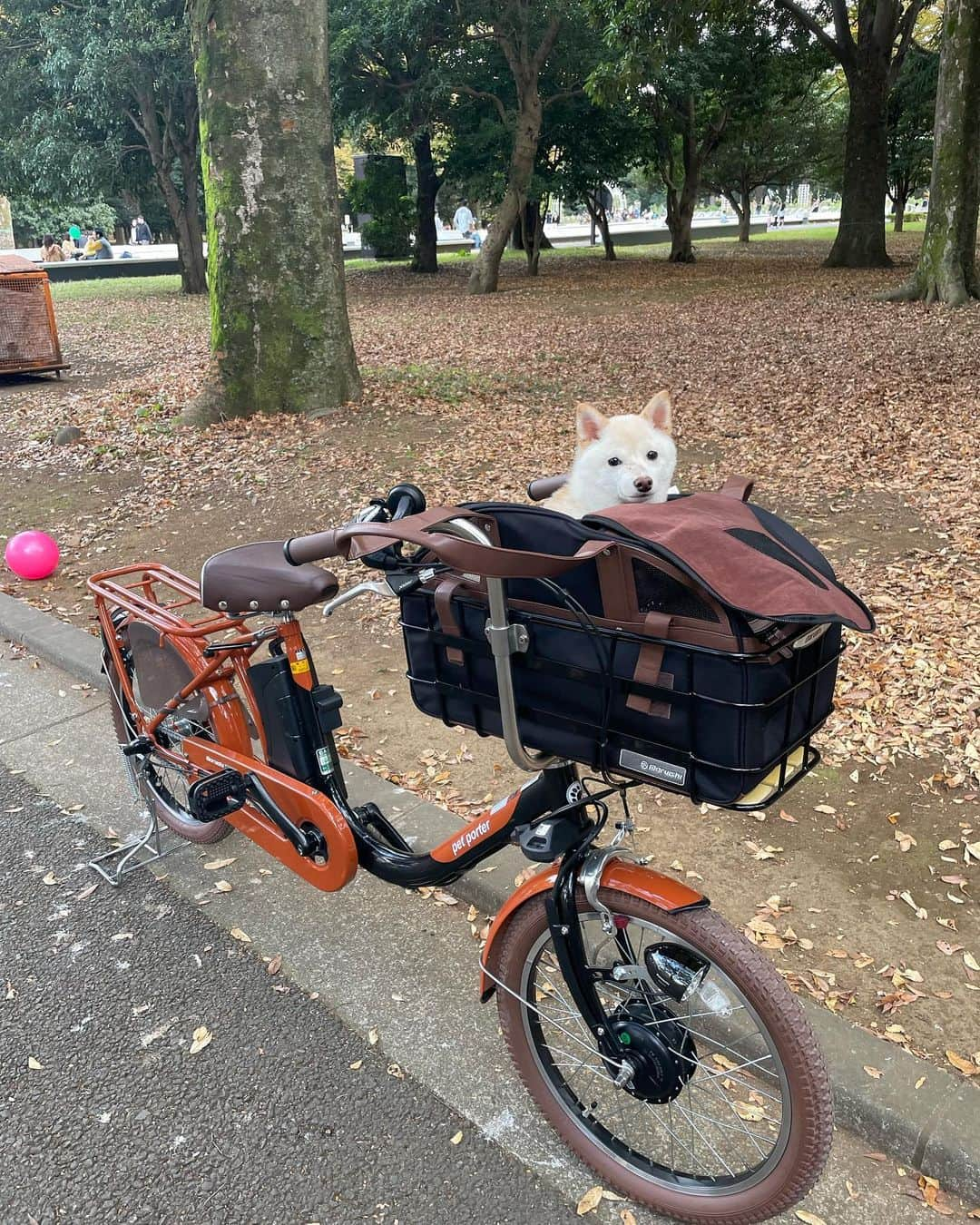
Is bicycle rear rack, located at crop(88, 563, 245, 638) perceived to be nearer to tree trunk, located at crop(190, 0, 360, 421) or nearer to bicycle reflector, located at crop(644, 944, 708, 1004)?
bicycle reflector, located at crop(644, 944, 708, 1004)

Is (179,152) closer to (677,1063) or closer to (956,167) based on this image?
(956,167)

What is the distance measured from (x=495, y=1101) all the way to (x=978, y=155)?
56.6 feet

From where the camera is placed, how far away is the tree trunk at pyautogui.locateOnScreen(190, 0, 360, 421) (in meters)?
8.47

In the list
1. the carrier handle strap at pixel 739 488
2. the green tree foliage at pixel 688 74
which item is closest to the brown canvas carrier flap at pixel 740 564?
the carrier handle strap at pixel 739 488

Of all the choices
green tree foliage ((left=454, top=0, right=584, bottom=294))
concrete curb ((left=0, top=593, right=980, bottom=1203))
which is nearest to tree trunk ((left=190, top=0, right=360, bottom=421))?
concrete curb ((left=0, top=593, right=980, bottom=1203))

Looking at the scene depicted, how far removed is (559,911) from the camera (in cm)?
221

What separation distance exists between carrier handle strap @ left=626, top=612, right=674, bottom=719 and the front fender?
471 millimetres

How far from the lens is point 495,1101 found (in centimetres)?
265

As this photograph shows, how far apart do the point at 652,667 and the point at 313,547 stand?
2.76 feet

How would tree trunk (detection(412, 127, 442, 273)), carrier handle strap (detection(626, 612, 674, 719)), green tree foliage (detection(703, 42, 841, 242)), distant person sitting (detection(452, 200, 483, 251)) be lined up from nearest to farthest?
carrier handle strap (detection(626, 612, 674, 719))
tree trunk (detection(412, 127, 442, 273))
green tree foliage (detection(703, 42, 841, 242))
distant person sitting (detection(452, 200, 483, 251))

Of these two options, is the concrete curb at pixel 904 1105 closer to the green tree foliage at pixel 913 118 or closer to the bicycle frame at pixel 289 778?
the bicycle frame at pixel 289 778

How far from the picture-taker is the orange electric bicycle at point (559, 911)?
2.03m

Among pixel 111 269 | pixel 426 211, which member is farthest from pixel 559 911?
pixel 111 269

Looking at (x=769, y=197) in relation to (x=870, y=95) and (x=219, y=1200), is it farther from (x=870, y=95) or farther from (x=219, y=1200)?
(x=219, y=1200)
